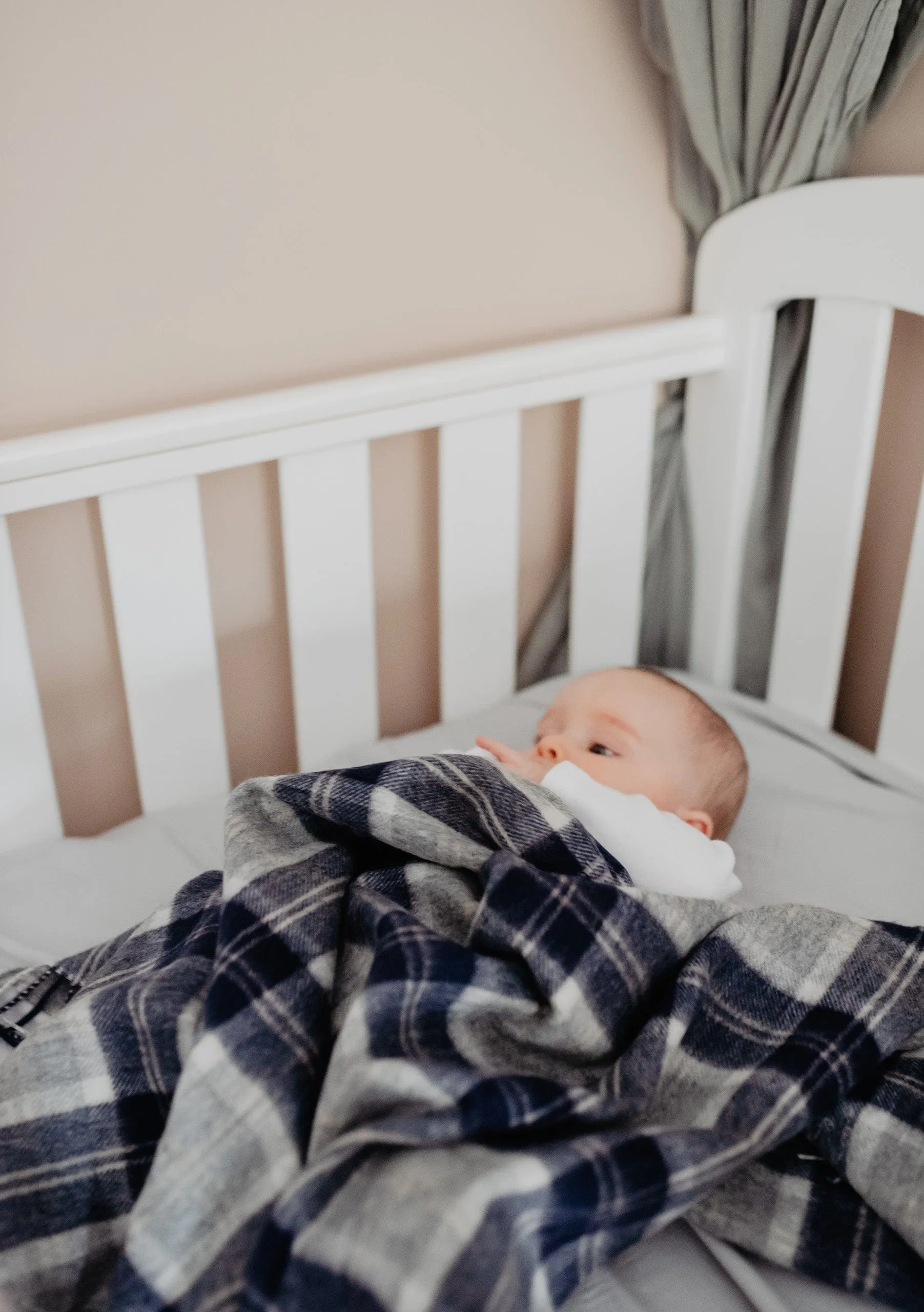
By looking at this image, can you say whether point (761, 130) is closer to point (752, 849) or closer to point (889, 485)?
point (889, 485)

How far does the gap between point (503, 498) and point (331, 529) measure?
0.59 ft

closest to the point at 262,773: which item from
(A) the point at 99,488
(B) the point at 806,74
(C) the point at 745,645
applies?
(A) the point at 99,488

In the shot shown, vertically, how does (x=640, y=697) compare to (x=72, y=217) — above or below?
below

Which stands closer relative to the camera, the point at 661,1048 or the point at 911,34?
the point at 661,1048

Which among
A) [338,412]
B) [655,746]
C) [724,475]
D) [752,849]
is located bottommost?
→ [752,849]

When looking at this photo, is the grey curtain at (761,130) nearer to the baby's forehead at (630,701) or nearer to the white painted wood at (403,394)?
the white painted wood at (403,394)

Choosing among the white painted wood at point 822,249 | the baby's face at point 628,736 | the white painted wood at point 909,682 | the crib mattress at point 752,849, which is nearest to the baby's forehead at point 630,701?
the baby's face at point 628,736

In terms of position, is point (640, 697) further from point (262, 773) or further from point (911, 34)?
point (911, 34)

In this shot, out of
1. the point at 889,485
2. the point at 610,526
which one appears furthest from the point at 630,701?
the point at 889,485

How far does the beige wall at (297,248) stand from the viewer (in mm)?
881

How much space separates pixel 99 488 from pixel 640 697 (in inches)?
18.7

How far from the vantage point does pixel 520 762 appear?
911mm

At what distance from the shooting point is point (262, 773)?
118 centimetres

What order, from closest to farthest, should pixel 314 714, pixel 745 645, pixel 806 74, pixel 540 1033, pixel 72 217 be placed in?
pixel 540 1033 < pixel 72 217 < pixel 806 74 < pixel 314 714 < pixel 745 645
